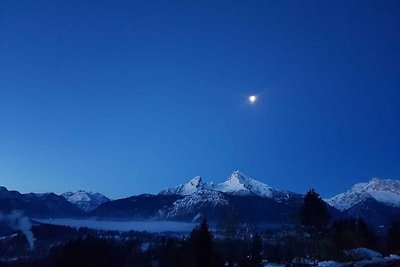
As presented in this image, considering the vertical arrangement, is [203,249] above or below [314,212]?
below

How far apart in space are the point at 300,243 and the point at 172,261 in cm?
3309

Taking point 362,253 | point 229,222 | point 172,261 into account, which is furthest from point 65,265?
point 362,253

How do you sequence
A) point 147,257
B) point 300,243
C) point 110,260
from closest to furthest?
point 300,243 < point 110,260 < point 147,257

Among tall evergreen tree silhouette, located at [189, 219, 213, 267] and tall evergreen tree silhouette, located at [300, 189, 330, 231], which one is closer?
tall evergreen tree silhouette, located at [189, 219, 213, 267]

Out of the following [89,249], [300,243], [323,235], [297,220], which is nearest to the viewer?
[323,235]

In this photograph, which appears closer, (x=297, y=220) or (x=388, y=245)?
(x=297, y=220)

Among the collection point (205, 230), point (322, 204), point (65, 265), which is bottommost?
point (65, 265)

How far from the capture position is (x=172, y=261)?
112312 mm

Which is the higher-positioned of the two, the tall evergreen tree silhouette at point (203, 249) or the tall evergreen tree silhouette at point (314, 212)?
the tall evergreen tree silhouette at point (314, 212)

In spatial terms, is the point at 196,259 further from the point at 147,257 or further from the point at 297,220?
the point at 147,257

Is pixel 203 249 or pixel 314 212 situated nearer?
pixel 203 249

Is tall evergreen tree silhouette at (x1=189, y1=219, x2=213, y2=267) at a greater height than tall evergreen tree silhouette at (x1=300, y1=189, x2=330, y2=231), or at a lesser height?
lesser

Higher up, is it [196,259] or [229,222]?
[229,222]

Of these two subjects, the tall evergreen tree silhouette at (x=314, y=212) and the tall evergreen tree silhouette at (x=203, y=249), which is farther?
the tall evergreen tree silhouette at (x=314, y=212)
